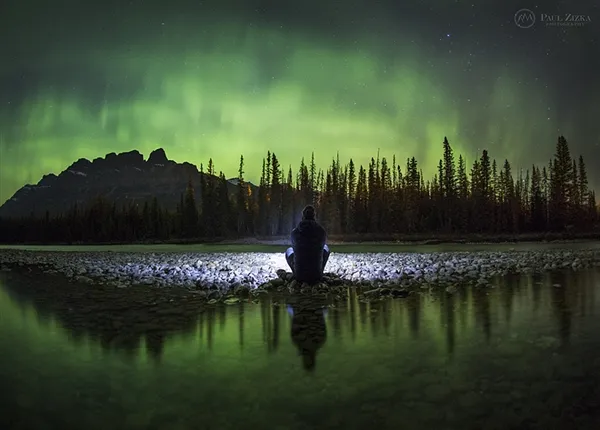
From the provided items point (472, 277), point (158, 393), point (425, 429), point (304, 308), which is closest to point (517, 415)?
point (425, 429)

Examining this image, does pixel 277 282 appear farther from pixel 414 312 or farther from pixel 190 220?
pixel 190 220

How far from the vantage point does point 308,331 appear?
8.61 metres

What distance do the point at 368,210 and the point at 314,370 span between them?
97.3m

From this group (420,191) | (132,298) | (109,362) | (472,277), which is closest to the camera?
(109,362)

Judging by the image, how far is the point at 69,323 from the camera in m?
9.96

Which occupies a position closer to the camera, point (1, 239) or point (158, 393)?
point (158, 393)

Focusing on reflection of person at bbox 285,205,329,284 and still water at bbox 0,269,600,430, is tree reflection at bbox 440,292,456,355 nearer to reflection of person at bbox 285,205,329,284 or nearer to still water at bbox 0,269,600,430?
still water at bbox 0,269,600,430

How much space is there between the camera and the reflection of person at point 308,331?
6.97m

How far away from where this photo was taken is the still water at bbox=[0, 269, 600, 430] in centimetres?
452

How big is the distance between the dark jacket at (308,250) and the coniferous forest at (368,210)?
237 feet

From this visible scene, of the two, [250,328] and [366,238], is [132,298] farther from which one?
[366,238]

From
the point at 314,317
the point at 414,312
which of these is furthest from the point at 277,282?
the point at 414,312

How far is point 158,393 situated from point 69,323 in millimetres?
5829

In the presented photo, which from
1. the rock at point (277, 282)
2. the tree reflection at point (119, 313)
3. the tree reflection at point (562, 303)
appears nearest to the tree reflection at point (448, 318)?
the tree reflection at point (562, 303)
